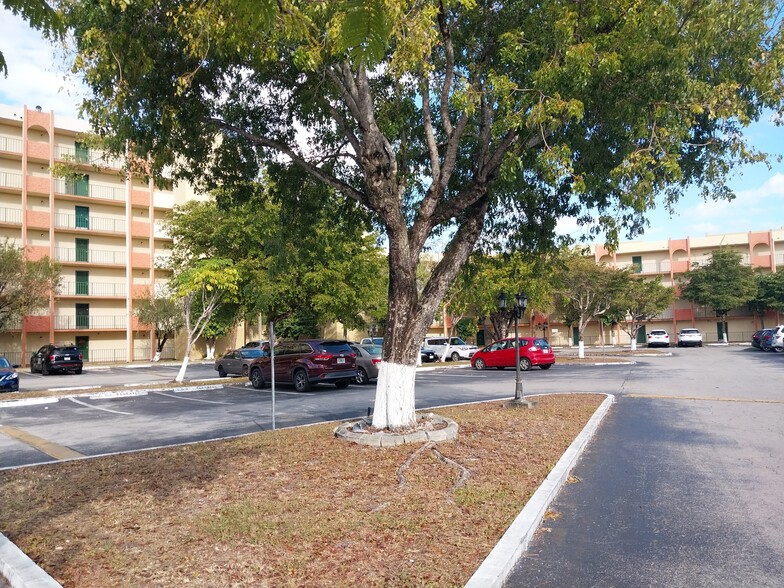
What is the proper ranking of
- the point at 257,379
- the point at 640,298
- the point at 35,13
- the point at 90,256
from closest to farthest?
1. the point at 35,13
2. the point at 257,379
3. the point at 90,256
4. the point at 640,298

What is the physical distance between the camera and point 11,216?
36750 millimetres

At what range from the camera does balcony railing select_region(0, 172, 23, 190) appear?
120 ft

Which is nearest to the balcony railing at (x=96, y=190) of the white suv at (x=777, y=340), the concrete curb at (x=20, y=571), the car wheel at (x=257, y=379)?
the car wheel at (x=257, y=379)

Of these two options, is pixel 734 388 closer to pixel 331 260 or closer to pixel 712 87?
pixel 712 87

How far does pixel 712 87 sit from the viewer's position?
820 centimetres

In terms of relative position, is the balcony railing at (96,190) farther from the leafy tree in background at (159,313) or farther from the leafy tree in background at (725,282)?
the leafy tree in background at (725,282)

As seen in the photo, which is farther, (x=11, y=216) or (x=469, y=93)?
(x=11, y=216)

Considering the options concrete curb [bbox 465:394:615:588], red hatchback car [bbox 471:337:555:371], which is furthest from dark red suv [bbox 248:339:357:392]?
concrete curb [bbox 465:394:615:588]

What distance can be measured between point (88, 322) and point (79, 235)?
582 cm

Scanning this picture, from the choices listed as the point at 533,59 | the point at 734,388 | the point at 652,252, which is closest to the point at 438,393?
the point at 734,388

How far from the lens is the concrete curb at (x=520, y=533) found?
407 cm

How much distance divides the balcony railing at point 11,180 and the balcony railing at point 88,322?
8.46 metres

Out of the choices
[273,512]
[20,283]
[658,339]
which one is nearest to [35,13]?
[273,512]

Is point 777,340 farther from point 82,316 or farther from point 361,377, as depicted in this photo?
point 82,316
